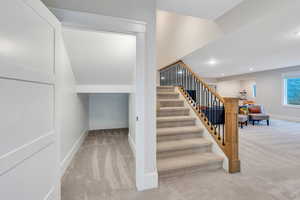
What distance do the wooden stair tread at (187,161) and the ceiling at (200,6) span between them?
232 cm

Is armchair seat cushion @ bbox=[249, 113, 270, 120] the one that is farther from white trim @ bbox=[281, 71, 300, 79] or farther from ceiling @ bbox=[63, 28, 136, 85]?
Result: ceiling @ bbox=[63, 28, 136, 85]

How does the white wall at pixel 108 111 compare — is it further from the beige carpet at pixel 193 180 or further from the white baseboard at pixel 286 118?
the white baseboard at pixel 286 118

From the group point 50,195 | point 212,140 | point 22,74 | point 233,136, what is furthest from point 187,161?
point 22,74

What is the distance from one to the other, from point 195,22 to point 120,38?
5.98 feet

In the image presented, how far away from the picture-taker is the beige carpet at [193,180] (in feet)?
5.52

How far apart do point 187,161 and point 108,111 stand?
349cm

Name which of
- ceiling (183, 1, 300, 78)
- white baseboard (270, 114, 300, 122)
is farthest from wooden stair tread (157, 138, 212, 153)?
white baseboard (270, 114, 300, 122)

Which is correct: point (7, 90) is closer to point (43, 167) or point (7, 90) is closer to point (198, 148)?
point (43, 167)

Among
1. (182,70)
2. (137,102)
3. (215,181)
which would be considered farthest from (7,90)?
(182,70)

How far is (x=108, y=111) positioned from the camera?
499cm

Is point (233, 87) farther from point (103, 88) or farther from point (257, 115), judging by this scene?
point (103, 88)

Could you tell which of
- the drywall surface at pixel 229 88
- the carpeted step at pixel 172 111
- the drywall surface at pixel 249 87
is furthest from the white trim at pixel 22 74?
the drywall surface at pixel 249 87

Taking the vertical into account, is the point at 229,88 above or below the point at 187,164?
above

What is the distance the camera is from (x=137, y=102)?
179cm
